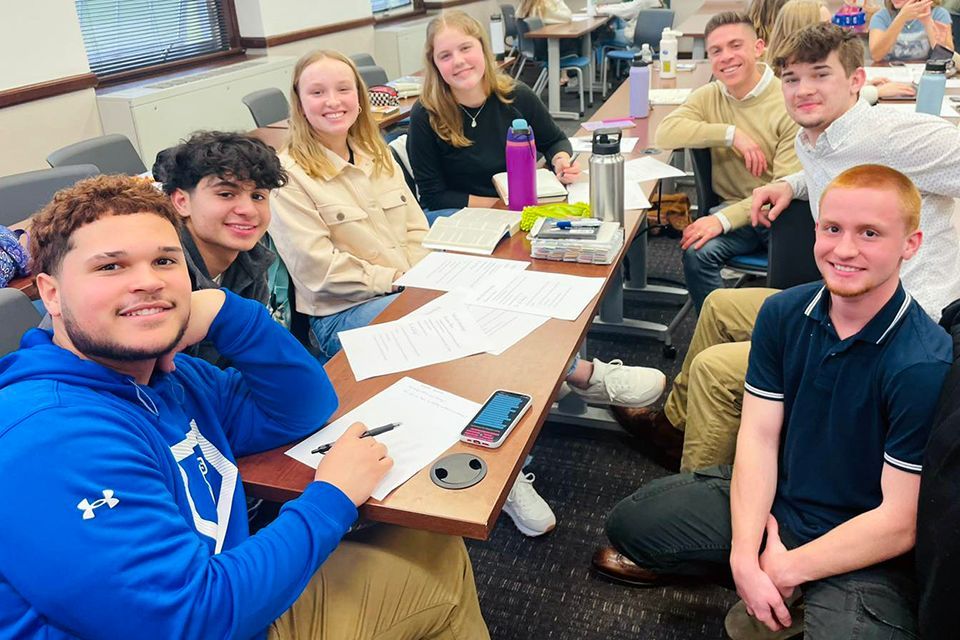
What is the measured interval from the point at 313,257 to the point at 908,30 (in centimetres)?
361

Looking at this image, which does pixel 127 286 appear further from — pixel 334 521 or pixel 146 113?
pixel 146 113

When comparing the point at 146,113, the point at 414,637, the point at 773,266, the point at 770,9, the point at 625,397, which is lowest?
the point at 625,397

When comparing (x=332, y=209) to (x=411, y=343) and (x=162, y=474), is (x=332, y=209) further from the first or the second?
(x=162, y=474)

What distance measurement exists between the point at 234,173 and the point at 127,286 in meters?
0.62

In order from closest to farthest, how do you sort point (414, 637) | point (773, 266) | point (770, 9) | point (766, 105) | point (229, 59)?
point (414, 637) < point (773, 266) < point (766, 105) < point (770, 9) < point (229, 59)

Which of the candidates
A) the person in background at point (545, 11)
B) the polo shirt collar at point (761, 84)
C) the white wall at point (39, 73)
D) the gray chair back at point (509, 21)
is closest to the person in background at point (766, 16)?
the polo shirt collar at point (761, 84)

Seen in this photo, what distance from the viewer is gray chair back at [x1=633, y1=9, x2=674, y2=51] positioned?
699cm

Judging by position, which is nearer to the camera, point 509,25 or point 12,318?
point 12,318

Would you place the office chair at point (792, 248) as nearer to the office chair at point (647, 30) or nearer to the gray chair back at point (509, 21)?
the office chair at point (647, 30)

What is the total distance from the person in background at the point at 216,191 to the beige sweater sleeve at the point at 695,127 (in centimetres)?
152

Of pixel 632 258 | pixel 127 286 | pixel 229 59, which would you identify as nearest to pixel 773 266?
pixel 632 258

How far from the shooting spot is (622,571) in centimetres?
183

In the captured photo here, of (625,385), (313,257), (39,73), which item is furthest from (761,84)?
(39,73)

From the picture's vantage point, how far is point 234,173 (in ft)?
5.04
